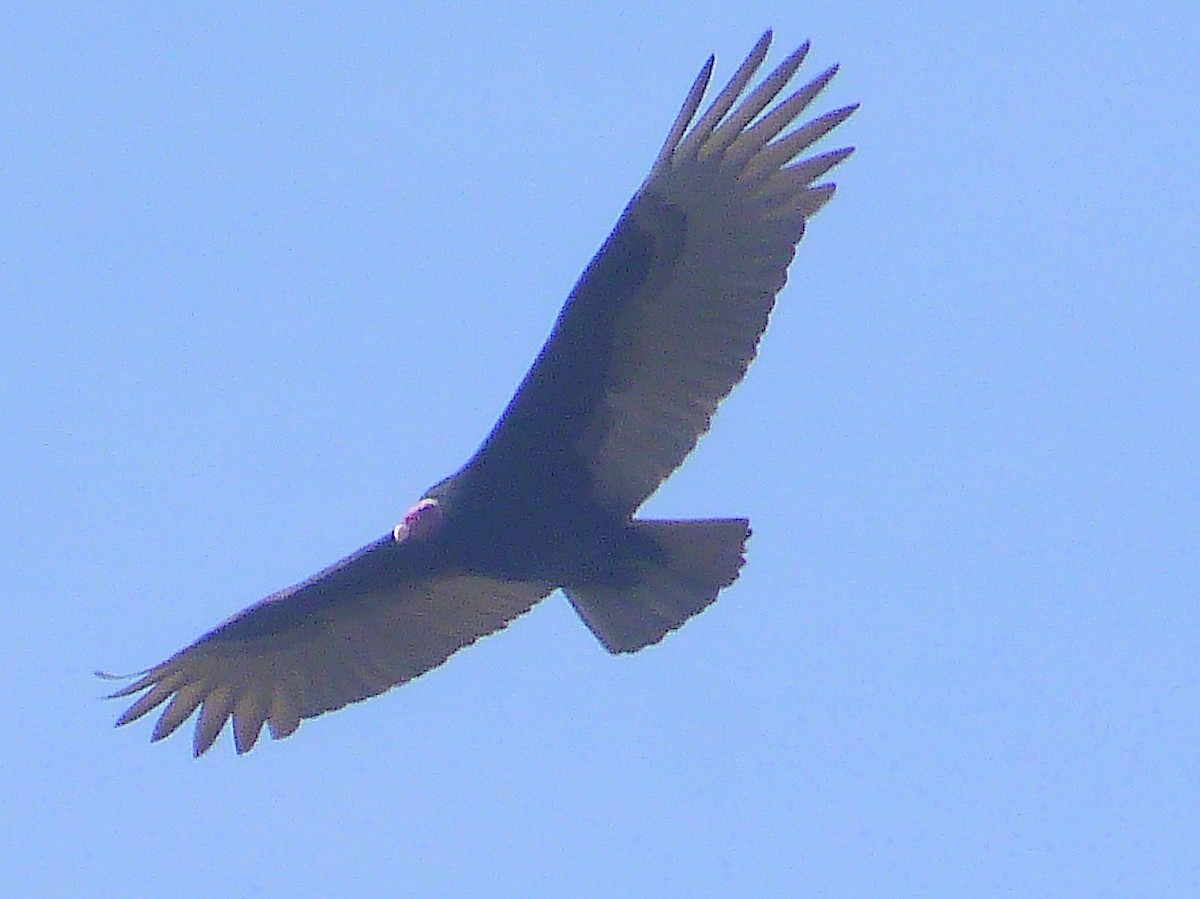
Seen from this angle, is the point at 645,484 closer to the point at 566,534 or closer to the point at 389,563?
the point at 566,534

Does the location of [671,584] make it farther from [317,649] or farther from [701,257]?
[317,649]

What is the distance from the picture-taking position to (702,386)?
425 inches

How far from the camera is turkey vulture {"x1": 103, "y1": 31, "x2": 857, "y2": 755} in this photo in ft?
35.0

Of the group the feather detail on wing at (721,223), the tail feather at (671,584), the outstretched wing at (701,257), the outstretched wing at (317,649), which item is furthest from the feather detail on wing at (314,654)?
the feather detail on wing at (721,223)

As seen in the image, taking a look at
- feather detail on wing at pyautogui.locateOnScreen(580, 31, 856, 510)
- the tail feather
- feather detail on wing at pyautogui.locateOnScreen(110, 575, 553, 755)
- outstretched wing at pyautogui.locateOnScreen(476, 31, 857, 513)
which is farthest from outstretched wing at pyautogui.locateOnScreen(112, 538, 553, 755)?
feather detail on wing at pyautogui.locateOnScreen(580, 31, 856, 510)

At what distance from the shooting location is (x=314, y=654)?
11906 millimetres

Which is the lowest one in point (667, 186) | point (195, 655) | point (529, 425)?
point (195, 655)

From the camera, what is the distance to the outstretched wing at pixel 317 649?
1173 centimetres

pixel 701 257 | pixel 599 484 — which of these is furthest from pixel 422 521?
pixel 701 257

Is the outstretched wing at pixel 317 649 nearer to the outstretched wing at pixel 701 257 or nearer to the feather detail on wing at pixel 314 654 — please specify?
the feather detail on wing at pixel 314 654

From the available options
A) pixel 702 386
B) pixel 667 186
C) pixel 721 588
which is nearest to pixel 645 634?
pixel 721 588

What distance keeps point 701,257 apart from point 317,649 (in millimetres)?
2718

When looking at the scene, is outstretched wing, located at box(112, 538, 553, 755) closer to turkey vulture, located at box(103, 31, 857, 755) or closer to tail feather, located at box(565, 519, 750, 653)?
turkey vulture, located at box(103, 31, 857, 755)

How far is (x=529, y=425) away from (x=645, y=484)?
1.86 feet
